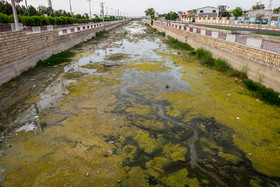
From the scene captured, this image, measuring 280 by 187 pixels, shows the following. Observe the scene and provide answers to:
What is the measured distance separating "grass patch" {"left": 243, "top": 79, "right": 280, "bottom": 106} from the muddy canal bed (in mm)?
328

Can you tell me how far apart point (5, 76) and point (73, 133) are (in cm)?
617

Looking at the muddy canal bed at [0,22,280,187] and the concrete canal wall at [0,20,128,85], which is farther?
the concrete canal wall at [0,20,128,85]

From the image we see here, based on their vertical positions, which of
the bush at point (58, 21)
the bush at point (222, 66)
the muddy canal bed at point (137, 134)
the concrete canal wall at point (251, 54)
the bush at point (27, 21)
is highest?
the bush at point (58, 21)

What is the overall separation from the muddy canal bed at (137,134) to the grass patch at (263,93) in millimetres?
328

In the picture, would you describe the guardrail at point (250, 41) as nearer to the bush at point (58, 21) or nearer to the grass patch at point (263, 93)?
the grass patch at point (263, 93)

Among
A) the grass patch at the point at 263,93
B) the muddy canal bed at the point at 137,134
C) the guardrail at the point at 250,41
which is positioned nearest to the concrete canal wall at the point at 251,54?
the guardrail at the point at 250,41

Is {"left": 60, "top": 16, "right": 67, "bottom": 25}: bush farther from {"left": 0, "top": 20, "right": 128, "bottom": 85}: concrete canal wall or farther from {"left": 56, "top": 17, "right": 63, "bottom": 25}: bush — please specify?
{"left": 0, "top": 20, "right": 128, "bottom": 85}: concrete canal wall

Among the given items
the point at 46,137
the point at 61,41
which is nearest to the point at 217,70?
the point at 46,137

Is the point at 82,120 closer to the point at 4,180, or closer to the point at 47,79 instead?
the point at 4,180

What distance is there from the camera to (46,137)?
4.71m

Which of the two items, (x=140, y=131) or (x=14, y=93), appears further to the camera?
(x=14, y=93)

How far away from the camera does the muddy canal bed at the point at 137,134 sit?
3551mm

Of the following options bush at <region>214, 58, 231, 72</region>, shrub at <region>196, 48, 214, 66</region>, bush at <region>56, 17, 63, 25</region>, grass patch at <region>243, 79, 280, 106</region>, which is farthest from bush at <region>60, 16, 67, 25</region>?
grass patch at <region>243, 79, 280, 106</region>

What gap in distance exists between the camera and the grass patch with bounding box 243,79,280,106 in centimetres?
633
